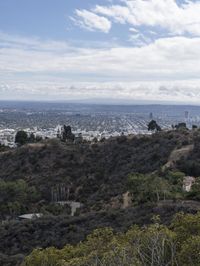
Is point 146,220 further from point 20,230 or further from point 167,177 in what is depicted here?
point 167,177

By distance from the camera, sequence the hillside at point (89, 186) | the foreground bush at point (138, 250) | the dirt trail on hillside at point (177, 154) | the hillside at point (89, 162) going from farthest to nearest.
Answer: the hillside at point (89, 162), the dirt trail on hillside at point (177, 154), the hillside at point (89, 186), the foreground bush at point (138, 250)

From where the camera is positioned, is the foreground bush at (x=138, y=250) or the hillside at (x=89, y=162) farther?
the hillside at (x=89, y=162)

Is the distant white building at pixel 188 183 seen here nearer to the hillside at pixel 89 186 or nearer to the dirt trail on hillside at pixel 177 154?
the hillside at pixel 89 186

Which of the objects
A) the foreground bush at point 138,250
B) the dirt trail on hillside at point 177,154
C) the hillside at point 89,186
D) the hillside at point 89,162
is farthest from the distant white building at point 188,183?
the foreground bush at point 138,250

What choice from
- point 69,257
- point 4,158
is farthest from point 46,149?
point 69,257

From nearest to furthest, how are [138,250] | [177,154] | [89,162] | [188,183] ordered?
[138,250]
[188,183]
[177,154]
[89,162]

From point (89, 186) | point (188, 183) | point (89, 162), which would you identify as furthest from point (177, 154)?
point (89, 162)

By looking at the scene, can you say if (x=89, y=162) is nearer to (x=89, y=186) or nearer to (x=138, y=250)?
(x=89, y=186)

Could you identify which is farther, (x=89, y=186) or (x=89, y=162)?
(x=89, y=162)
